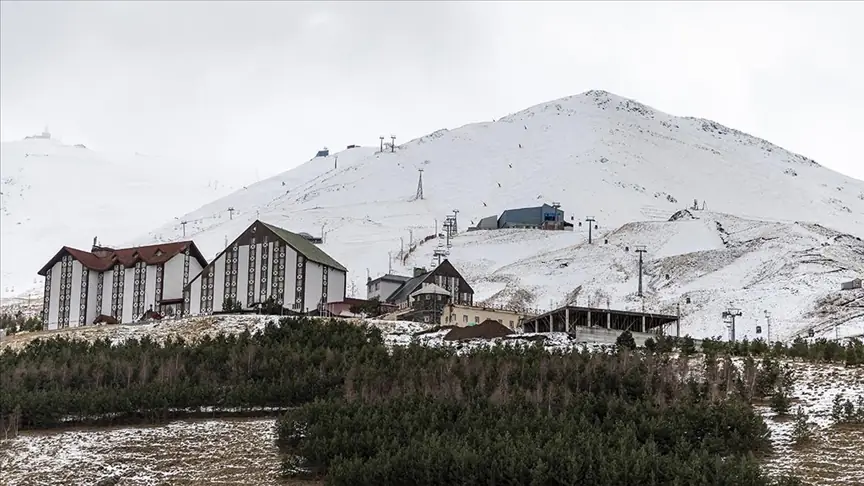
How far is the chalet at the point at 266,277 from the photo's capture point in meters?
72.2

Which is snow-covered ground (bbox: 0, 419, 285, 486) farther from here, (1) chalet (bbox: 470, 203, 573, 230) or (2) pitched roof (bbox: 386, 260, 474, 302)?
(1) chalet (bbox: 470, 203, 573, 230)

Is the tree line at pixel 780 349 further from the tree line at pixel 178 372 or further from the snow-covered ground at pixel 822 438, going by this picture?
the tree line at pixel 178 372

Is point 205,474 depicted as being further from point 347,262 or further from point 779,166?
point 779,166

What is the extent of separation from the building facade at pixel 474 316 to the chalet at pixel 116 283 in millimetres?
22127

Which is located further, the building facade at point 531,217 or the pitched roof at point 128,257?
the building facade at point 531,217

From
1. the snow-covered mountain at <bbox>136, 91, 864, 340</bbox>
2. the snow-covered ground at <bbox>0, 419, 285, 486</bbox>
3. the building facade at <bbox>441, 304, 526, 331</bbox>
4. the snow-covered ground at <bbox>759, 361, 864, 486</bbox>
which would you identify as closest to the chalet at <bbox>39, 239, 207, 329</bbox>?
the building facade at <bbox>441, 304, 526, 331</bbox>

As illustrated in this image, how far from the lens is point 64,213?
7534 inches

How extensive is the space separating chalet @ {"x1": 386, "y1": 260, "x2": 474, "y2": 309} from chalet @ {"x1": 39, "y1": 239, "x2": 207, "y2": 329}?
48.3 ft

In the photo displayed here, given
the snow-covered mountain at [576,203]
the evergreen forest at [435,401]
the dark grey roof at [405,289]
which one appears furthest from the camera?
the snow-covered mountain at [576,203]

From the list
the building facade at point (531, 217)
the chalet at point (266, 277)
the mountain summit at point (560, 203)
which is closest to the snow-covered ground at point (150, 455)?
the chalet at point (266, 277)

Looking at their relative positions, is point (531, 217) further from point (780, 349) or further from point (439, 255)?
point (780, 349)

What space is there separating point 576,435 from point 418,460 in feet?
15.8

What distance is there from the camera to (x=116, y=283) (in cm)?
7862

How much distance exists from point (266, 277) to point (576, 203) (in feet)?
256
